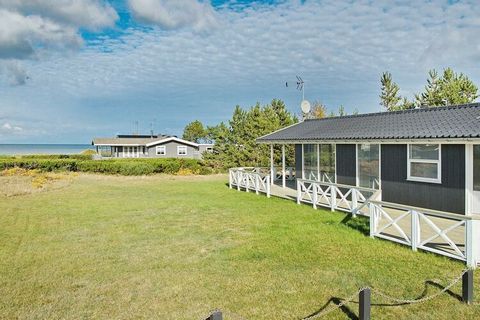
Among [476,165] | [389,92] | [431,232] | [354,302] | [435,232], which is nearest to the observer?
[354,302]

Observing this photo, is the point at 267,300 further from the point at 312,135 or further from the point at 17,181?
the point at 17,181

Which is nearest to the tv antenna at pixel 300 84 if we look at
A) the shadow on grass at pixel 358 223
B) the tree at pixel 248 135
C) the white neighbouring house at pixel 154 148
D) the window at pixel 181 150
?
the tree at pixel 248 135

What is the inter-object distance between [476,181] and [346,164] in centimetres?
526

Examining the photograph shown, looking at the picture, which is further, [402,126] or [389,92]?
[389,92]

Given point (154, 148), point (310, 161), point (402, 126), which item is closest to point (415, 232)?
point (402, 126)

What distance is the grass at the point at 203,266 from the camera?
5.88m

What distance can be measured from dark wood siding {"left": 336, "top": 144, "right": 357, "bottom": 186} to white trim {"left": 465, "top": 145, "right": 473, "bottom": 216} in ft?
14.9

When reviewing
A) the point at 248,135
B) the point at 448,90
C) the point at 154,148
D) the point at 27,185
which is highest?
the point at 448,90

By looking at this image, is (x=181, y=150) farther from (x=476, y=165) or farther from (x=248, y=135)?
(x=476, y=165)

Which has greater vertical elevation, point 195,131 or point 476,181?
point 195,131

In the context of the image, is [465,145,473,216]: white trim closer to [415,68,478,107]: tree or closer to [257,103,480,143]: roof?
[257,103,480,143]: roof

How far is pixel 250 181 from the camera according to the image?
1950 centimetres

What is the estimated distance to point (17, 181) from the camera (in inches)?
977

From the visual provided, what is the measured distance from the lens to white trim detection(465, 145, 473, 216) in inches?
406
